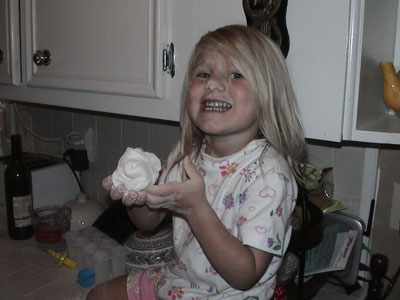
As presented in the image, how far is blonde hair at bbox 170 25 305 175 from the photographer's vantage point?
74 cm

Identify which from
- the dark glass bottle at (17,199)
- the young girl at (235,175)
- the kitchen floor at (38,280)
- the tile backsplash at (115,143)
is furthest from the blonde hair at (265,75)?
the dark glass bottle at (17,199)

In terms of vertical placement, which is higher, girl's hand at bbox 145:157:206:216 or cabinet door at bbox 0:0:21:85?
cabinet door at bbox 0:0:21:85

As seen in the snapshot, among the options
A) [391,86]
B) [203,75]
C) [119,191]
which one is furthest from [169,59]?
[391,86]

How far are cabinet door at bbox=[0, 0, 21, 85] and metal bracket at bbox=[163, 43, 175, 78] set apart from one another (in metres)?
0.60

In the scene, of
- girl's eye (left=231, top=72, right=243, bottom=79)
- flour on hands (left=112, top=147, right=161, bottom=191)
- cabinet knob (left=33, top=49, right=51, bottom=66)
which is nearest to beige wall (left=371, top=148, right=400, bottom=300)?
girl's eye (left=231, top=72, right=243, bottom=79)

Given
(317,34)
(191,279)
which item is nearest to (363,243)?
(191,279)

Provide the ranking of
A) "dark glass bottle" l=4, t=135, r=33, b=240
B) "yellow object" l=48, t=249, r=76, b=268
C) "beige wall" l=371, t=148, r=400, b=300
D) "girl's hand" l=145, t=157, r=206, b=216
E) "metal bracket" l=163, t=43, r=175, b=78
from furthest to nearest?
"dark glass bottle" l=4, t=135, r=33, b=240 → "yellow object" l=48, t=249, r=76, b=268 → "beige wall" l=371, t=148, r=400, b=300 → "metal bracket" l=163, t=43, r=175, b=78 → "girl's hand" l=145, t=157, r=206, b=216

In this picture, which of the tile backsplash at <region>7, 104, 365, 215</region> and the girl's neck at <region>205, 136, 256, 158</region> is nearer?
the girl's neck at <region>205, 136, 256, 158</region>

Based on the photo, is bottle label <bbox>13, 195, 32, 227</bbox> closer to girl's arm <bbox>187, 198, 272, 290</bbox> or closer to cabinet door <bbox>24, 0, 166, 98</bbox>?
cabinet door <bbox>24, 0, 166, 98</bbox>

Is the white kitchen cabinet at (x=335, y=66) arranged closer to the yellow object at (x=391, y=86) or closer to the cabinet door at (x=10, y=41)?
the yellow object at (x=391, y=86)

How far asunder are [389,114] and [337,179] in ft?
0.91

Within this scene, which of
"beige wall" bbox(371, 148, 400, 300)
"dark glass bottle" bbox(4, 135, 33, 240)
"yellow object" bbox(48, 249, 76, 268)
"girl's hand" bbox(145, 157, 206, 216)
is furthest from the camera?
"dark glass bottle" bbox(4, 135, 33, 240)

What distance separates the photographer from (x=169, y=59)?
912 mm

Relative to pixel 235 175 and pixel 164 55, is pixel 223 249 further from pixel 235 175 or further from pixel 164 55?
pixel 164 55
